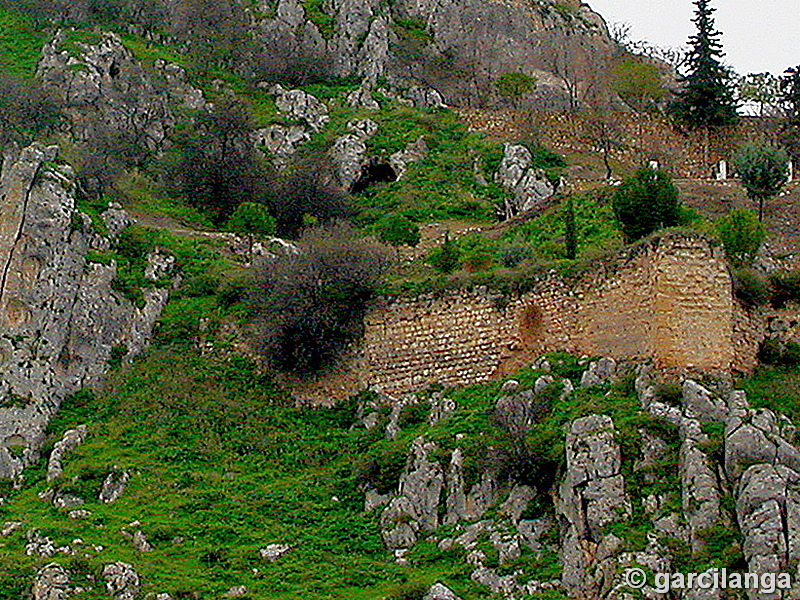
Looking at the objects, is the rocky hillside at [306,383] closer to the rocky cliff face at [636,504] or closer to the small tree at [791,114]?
the rocky cliff face at [636,504]

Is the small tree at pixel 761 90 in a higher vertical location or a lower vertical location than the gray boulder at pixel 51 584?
higher

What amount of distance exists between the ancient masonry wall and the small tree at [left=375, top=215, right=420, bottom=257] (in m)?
7.22

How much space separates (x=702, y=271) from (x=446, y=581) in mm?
9735

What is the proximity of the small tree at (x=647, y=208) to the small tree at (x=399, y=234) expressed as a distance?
8.98 meters

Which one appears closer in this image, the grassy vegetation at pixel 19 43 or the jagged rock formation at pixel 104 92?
the jagged rock formation at pixel 104 92

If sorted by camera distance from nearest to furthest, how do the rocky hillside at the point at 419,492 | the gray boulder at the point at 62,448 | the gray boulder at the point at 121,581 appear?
1. the rocky hillside at the point at 419,492
2. the gray boulder at the point at 121,581
3. the gray boulder at the point at 62,448

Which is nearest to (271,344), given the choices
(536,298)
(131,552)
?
(536,298)

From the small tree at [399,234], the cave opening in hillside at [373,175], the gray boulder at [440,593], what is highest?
the cave opening in hillside at [373,175]

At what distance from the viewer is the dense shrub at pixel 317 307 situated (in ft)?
120

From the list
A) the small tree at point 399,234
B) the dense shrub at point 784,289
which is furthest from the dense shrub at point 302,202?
the dense shrub at point 784,289

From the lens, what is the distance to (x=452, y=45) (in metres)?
67.8

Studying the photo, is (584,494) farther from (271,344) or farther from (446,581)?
(271,344)

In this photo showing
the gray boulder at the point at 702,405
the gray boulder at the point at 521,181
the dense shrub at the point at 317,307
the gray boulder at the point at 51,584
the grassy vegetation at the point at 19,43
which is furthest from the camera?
the grassy vegetation at the point at 19,43

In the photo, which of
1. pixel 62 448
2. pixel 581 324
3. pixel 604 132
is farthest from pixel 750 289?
pixel 604 132
